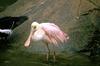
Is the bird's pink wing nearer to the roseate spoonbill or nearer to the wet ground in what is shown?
the wet ground

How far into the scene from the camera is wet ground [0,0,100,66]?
809 cm

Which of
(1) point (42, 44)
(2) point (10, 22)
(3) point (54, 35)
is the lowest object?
(1) point (42, 44)

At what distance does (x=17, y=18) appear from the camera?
31.9 feet


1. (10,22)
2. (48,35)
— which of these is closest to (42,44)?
(48,35)

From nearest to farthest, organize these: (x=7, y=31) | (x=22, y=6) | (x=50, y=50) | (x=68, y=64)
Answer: (x=68, y=64) → (x=50, y=50) → (x=7, y=31) → (x=22, y=6)

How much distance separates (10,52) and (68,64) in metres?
1.59

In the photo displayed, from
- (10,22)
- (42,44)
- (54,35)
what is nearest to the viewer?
(54,35)

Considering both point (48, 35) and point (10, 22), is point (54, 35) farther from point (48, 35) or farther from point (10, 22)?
point (10, 22)

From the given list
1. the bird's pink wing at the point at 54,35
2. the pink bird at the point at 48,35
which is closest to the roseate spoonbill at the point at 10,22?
the pink bird at the point at 48,35

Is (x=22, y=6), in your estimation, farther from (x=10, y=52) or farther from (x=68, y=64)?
(x=68, y=64)

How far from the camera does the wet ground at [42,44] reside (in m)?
8.09

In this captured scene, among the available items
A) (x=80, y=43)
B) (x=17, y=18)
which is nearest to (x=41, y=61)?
(x=80, y=43)

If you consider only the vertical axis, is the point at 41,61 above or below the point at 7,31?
below

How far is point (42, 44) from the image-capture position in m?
8.84
